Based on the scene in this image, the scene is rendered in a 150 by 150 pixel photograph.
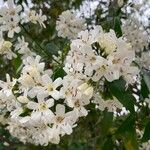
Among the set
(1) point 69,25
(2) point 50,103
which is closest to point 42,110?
(2) point 50,103

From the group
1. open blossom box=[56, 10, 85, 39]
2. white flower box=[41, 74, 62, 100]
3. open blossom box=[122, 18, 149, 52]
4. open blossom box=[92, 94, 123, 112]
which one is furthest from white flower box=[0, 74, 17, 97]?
open blossom box=[122, 18, 149, 52]

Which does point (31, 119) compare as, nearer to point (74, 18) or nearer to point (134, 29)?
point (74, 18)

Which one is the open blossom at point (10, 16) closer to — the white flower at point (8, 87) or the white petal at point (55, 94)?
the white flower at point (8, 87)

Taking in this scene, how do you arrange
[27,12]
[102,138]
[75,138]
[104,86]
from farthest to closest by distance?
[75,138], [27,12], [102,138], [104,86]

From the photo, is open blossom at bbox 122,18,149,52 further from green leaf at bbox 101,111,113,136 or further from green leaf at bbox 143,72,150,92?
green leaf at bbox 143,72,150,92

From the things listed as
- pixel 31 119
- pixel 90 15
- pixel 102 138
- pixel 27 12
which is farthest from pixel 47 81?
pixel 90 15

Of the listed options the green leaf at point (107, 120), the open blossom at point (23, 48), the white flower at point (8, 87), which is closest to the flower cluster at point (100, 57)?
the white flower at point (8, 87)

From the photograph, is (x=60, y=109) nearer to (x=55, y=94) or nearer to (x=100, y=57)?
(x=55, y=94)
